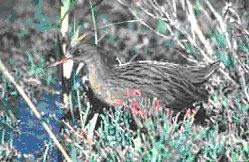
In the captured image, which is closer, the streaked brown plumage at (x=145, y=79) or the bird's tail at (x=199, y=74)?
the streaked brown plumage at (x=145, y=79)

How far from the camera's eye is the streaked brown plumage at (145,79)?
5.68 m

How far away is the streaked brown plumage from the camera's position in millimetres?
5676

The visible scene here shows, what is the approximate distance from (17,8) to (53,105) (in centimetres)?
462

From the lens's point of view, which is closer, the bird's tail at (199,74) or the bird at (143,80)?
the bird at (143,80)

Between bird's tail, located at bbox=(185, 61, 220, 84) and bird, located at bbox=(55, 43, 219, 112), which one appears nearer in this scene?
bird, located at bbox=(55, 43, 219, 112)

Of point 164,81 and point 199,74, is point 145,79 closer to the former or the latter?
point 164,81

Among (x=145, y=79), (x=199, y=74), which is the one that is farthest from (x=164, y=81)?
(x=199, y=74)

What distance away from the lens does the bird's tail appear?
5780mm

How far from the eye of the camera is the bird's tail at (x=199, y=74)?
5780mm

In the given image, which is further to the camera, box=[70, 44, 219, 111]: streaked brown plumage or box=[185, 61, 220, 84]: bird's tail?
box=[185, 61, 220, 84]: bird's tail

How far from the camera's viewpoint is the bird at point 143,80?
565cm

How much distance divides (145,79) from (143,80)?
2 cm

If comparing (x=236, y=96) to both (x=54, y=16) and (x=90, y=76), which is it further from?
(x=54, y=16)

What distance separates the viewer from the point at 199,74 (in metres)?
5.98
